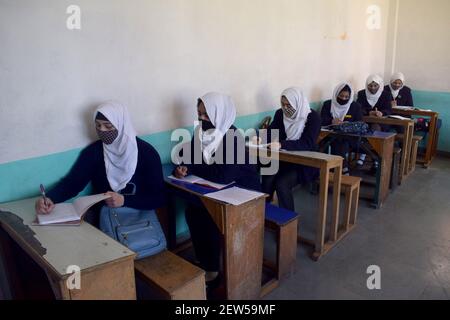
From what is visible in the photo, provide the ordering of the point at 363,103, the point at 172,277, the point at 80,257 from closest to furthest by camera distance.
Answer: the point at 80,257 → the point at 172,277 → the point at 363,103

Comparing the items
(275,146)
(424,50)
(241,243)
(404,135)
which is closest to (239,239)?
(241,243)

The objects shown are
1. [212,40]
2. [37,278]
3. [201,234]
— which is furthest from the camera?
[212,40]

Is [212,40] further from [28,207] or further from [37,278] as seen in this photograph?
[37,278]

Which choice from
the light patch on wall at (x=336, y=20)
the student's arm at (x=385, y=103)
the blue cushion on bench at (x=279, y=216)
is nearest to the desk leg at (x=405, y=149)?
the student's arm at (x=385, y=103)

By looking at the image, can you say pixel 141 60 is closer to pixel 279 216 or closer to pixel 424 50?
pixel 279 216

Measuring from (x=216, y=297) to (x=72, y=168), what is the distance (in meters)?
1.13

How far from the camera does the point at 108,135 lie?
6.46 feet

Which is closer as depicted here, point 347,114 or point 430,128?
point 347,114

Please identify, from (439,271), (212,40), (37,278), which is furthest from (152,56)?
(439,271)

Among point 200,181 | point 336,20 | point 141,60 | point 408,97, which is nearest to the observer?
point 200,181

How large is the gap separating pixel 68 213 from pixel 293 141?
6.06 feet

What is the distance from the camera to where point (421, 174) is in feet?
15.0

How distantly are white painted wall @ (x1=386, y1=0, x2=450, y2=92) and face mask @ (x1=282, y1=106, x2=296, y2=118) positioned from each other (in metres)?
3.61

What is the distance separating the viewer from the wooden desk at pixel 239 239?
71.7 inches
